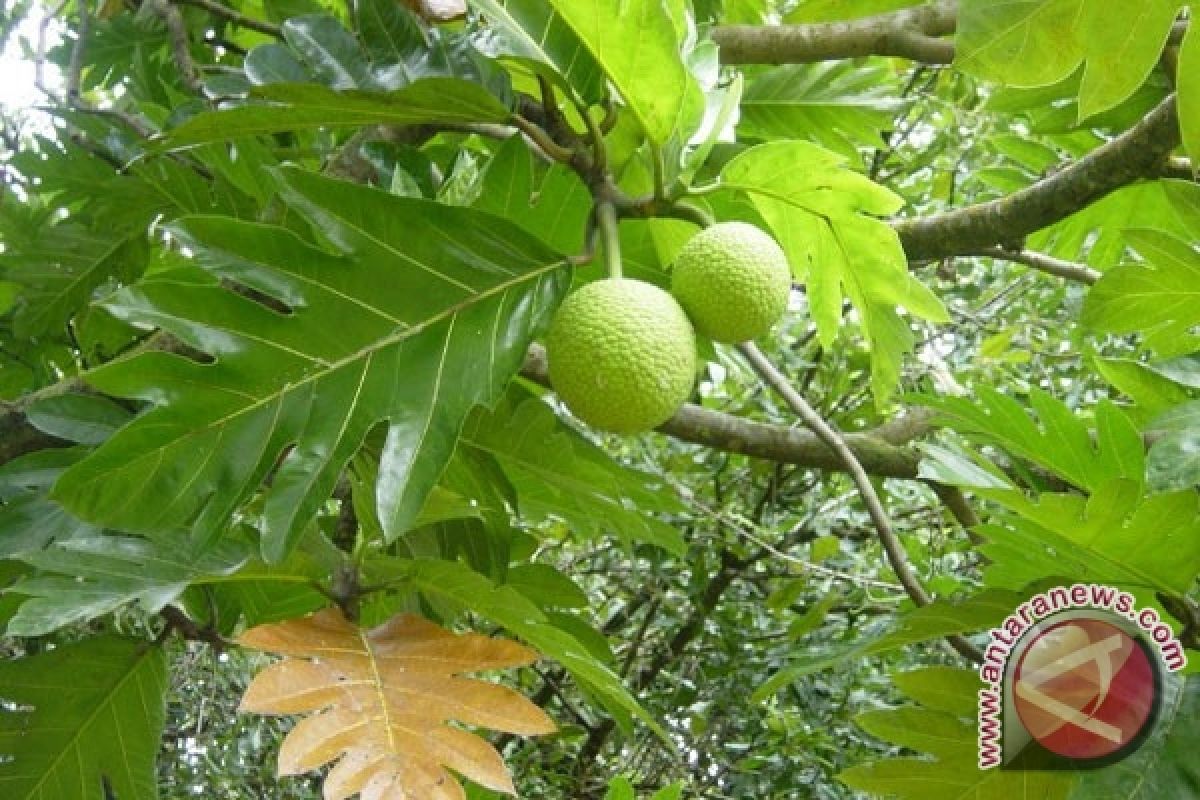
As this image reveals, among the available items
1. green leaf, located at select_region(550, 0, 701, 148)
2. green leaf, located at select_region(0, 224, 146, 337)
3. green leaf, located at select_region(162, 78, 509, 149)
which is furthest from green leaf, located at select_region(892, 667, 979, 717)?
green leaf, located at select_region(0, 224, 146, 337)

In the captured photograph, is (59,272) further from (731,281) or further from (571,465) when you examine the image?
(731,281)

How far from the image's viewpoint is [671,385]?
1.27 metres

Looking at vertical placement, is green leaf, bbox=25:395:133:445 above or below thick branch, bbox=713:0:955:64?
below

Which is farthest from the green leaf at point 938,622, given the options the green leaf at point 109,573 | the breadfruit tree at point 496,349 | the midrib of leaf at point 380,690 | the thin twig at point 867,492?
the green leaf at point 109,573

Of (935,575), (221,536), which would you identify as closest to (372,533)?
(221,536)

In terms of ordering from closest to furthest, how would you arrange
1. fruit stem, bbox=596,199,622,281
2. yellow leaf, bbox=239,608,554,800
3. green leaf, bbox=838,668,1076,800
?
1. yellow leaf, bbox=239,608,554,800
2. fruit stem, bbox=596,199,622,281
3. green leaf, bbox=838,668,1076,800

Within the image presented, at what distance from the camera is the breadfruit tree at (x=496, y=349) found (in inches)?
48.4

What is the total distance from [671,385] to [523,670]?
77.3 inches

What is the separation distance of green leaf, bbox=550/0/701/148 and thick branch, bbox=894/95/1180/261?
27.1 inches

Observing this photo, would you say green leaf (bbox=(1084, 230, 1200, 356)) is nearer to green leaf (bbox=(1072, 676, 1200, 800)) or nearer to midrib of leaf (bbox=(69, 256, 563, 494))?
green leaf (bbox=(1072, 676, 1200, 800))

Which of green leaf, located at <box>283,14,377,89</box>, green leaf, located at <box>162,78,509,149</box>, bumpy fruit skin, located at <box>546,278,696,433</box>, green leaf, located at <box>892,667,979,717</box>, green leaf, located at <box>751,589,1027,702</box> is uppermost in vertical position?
green leaf, located at <box>283,14,377,89</box>

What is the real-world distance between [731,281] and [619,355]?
16 centimetres

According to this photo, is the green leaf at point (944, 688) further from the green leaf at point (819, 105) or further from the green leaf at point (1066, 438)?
the green leaf at point (819, 105)

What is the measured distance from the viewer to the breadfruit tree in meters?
1.23
